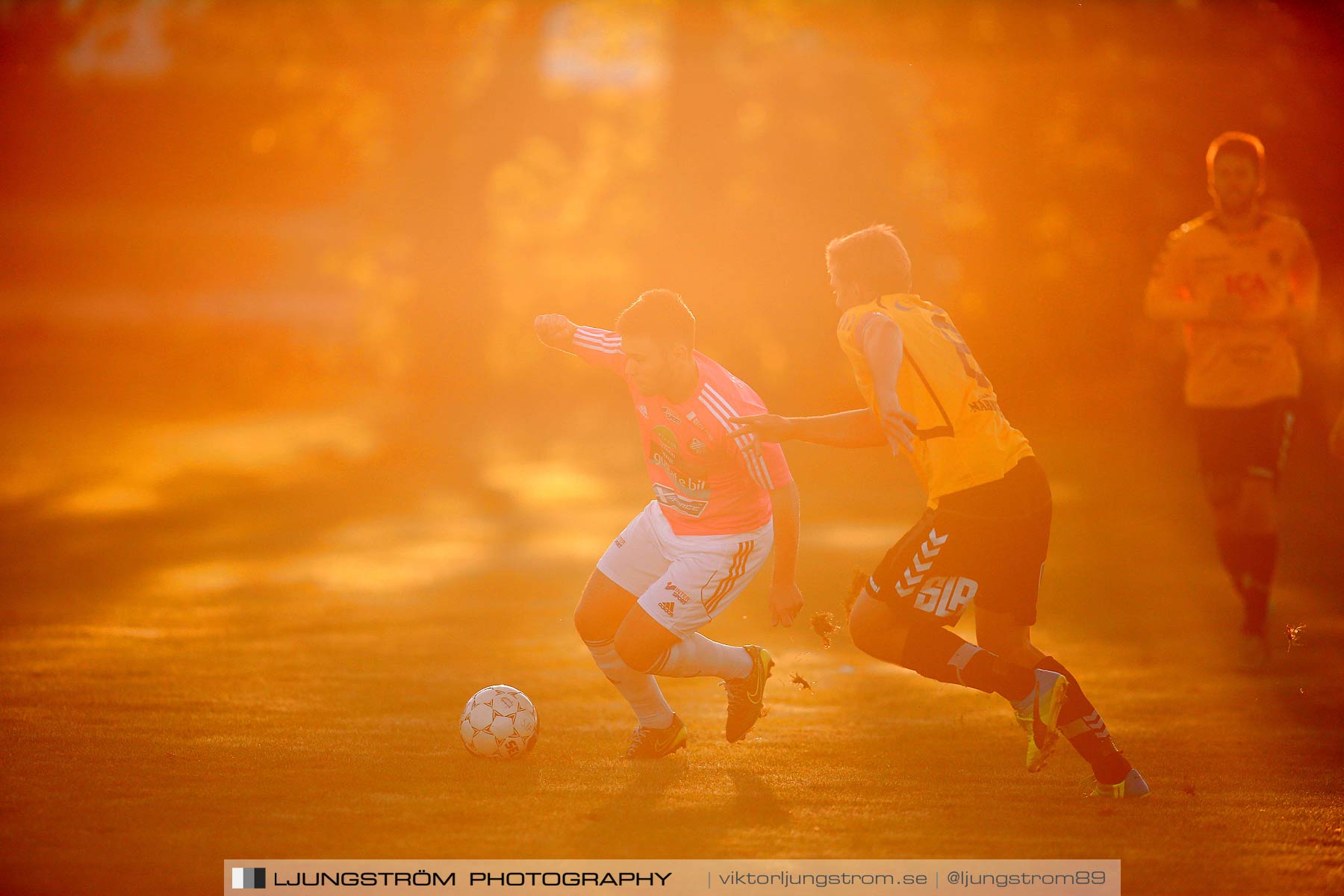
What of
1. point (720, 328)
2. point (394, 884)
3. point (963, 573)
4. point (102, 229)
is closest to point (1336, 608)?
point (963, 573)

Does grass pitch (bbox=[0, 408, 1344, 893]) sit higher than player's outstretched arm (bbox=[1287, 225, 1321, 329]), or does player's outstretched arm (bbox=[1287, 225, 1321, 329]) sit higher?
player's outstretched arm (bbox=[1287, 225, 1321, 329])

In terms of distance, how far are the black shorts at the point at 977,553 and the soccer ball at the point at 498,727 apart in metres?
1.60

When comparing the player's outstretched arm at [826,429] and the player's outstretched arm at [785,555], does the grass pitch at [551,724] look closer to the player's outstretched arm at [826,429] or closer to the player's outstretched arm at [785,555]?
the player's outstretched arm at [785,555]

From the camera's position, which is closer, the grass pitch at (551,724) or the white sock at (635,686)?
the grass pitch at (551,724)

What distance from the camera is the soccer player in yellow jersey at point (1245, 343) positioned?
7508mm

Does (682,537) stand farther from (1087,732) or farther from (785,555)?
(1087,732)

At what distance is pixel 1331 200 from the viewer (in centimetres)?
1894

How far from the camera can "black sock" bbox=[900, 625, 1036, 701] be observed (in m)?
4.80

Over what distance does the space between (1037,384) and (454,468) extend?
9894 millimetres

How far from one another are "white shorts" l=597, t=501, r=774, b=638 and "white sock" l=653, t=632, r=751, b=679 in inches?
3.0

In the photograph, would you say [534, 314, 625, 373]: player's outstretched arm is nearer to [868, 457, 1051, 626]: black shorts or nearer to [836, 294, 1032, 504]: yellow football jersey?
[836, 294, 1032, 504]: yellow football jersey

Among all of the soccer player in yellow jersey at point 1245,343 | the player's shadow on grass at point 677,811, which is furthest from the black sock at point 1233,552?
the player's shadow on grass at point 677,811

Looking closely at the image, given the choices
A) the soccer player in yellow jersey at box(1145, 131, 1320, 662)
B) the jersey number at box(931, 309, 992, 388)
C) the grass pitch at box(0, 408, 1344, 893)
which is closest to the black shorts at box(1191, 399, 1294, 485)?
the soccer player in yellow jersey at box(1145, 131, 1320, 662)

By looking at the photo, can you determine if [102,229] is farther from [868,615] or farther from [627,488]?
[868,615]
